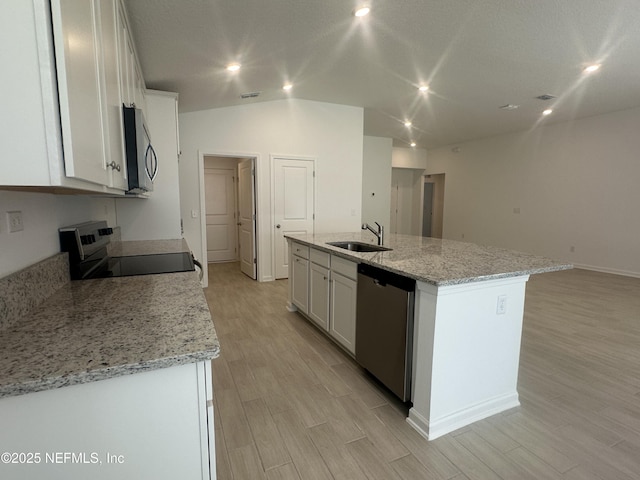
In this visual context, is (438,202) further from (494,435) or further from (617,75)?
(494,435)

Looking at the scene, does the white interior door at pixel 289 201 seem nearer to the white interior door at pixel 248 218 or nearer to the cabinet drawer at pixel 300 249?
the white interior door at pixel 248 218

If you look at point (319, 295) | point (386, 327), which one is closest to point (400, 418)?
point (386, 327)

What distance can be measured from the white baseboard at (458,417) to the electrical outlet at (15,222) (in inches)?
81.4

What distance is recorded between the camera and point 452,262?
2.05 metres

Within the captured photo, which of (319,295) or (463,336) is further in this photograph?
(319,295)

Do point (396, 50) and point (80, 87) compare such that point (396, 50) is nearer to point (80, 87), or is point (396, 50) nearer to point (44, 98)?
point (80, 87)

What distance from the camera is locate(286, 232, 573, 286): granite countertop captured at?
1.72 m

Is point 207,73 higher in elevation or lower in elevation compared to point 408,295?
higher

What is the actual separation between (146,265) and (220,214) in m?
5.20

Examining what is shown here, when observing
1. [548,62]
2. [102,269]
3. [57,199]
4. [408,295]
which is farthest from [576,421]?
[548,62]

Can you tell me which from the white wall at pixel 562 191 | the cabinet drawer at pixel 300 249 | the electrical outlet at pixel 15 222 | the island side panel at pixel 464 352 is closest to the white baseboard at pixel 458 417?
the island side panel at pixel 464 352

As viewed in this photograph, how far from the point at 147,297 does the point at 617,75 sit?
5.56 meters

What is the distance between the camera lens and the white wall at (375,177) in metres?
7.91

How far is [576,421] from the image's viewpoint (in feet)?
6.23
